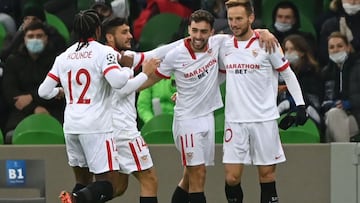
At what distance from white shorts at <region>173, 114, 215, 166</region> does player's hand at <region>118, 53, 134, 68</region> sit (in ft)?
2.46

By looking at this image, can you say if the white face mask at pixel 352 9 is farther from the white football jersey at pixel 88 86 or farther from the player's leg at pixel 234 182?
the white football jersey at pixel 88 86

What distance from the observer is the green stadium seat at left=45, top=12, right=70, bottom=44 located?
51.5ft

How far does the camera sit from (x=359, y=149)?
45.4ft

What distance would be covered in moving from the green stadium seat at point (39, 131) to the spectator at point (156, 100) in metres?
0.96

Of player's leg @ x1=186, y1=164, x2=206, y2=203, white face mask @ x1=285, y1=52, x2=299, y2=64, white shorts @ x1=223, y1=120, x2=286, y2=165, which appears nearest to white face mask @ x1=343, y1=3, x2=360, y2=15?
white face mask @ x1=285, y1=52, x2=299, y2=64

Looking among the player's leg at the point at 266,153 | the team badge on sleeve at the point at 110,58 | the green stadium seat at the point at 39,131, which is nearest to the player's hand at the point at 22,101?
the green stadium seat at the point at 39,131

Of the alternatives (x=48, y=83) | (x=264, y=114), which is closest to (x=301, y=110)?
(x=264, y=114)

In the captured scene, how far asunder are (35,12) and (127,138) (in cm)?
376

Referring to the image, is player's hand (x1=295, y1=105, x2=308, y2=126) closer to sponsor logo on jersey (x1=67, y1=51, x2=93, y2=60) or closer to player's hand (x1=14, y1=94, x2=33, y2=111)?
sponsor logo on jersey (x1=67, y1=51, x2=93, y2=60)

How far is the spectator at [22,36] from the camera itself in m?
15.4

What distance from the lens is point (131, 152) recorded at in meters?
12.7

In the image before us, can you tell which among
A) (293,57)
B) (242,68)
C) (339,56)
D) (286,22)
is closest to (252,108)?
(242,68)

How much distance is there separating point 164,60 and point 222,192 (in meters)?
2.05

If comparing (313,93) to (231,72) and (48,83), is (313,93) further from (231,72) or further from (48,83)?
(48,83)
